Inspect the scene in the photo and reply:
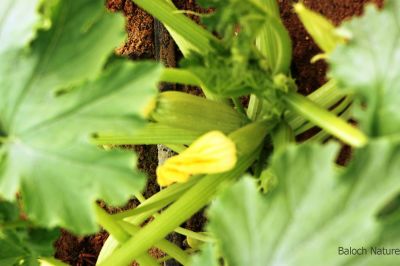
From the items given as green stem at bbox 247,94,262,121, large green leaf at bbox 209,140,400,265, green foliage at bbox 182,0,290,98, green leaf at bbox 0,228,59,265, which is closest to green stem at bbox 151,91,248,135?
green stem at bbox 247,94,262,121

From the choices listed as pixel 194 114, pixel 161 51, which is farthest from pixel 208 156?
pixel 161 51

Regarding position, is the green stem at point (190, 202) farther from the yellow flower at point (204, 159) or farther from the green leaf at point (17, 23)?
the green leaf at point (17, 23)

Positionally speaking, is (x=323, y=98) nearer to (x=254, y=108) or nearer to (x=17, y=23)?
(x=254, y=108)

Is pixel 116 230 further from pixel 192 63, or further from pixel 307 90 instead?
pixel 307 90

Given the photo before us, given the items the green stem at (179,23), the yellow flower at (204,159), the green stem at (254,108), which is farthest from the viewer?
the green stem at (254,108)

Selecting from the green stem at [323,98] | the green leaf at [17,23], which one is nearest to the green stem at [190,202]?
the green stem at [323,98]
